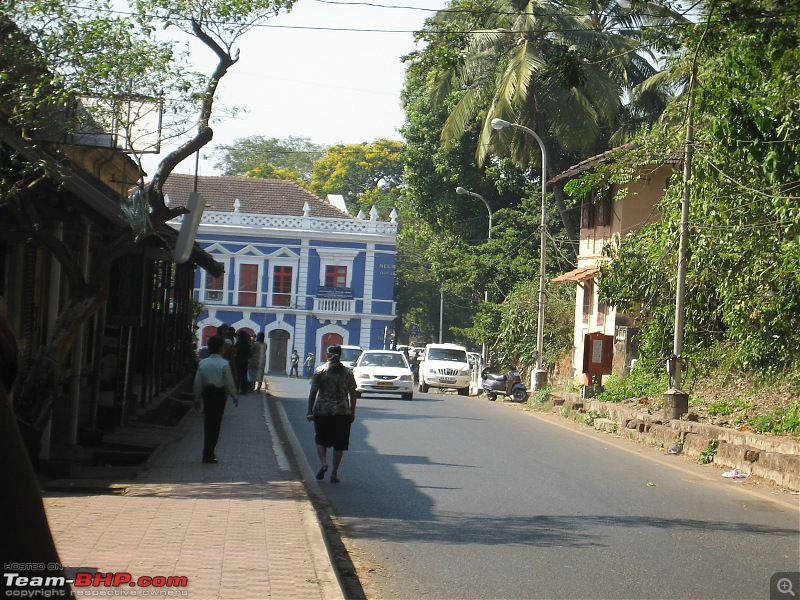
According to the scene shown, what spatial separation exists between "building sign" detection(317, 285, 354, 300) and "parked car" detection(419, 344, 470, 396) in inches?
780

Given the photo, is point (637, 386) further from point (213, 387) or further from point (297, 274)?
point (297, 274)

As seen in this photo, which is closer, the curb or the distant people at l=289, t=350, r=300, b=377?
the curb

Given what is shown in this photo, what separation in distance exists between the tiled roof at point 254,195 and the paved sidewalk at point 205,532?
48586 mm

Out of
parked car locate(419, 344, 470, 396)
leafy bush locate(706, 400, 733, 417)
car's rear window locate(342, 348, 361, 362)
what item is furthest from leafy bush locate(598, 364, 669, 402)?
car's rear window locate(342, 348, 361, 362)

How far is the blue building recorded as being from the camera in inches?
2339

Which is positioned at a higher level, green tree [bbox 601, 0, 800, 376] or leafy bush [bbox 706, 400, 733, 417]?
green tree [bbox 601, 0, 800, 376]

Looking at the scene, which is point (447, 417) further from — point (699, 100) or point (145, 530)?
point (145, 530)

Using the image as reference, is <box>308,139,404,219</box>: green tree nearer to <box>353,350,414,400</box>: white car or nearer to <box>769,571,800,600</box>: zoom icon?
<box>353,350,414,400</box>: white car

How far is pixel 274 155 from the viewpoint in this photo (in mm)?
89875

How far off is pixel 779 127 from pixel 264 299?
48582mm

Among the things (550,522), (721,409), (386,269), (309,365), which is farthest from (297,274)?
(550,522)

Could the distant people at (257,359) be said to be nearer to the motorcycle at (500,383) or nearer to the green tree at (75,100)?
the motorcycle at (500,383)

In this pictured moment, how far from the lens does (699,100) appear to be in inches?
572

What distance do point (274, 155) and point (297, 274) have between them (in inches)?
1260
